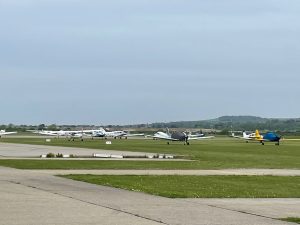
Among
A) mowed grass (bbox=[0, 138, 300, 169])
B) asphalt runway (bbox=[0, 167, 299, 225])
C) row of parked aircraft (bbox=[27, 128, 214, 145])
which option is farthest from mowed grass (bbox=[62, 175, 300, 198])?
row of parked aircraft (bbox=[27, 128, 214, 145])

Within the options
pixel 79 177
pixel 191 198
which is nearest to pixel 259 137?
pixel 79 177

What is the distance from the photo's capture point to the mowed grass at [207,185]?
25.2m

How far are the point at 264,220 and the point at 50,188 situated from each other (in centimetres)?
1083

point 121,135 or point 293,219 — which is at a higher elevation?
point 121,135

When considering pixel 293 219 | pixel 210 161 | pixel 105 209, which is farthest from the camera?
pixel 210 161

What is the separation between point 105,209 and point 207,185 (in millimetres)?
10249

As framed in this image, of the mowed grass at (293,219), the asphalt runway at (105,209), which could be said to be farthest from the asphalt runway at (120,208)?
the mowed grass at (293,219)

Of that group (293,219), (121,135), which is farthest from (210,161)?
(121,135)

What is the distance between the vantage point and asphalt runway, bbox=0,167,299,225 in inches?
674

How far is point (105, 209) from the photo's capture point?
1947cm

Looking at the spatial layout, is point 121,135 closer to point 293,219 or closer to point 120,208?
point 120,208

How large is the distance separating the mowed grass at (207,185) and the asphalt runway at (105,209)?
1532mm

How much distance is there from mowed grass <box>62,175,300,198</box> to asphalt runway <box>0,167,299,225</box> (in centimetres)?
153

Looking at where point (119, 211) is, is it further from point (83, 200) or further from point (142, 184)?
point (142, 184)
